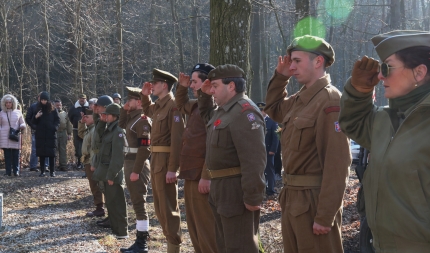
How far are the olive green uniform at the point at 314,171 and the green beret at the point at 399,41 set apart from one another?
1.05 metres

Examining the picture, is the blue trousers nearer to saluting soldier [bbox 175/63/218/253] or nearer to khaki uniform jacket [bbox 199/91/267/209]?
saluting soldier [bbox 175/63/218/253]

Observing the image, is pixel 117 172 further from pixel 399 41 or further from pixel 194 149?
pixel 399 41

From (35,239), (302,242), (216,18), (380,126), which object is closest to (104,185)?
(35,239)

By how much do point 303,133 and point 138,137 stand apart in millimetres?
3653

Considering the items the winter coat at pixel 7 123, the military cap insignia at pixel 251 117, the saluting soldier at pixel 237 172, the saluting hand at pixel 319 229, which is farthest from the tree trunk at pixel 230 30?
the winter coat at pixel 7 123

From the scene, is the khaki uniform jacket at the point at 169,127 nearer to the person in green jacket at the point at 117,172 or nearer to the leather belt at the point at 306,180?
the person in green jacket at the point at 117,172

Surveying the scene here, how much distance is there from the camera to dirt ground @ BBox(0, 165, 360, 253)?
7293 mm

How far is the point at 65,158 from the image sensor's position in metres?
16.5

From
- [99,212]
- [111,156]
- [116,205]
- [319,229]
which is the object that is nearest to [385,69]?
[319,229]

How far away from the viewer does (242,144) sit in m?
4.48

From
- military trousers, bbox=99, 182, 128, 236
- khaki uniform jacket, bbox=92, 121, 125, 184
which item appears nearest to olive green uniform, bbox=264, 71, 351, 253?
khaki uniform jacket, bbox=92, 121, 125, 184

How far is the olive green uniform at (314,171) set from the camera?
11.9 feet

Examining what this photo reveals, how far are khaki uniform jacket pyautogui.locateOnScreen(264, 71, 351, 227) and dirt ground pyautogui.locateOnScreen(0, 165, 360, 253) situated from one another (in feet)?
10.5

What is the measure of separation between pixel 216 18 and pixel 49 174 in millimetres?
9823
